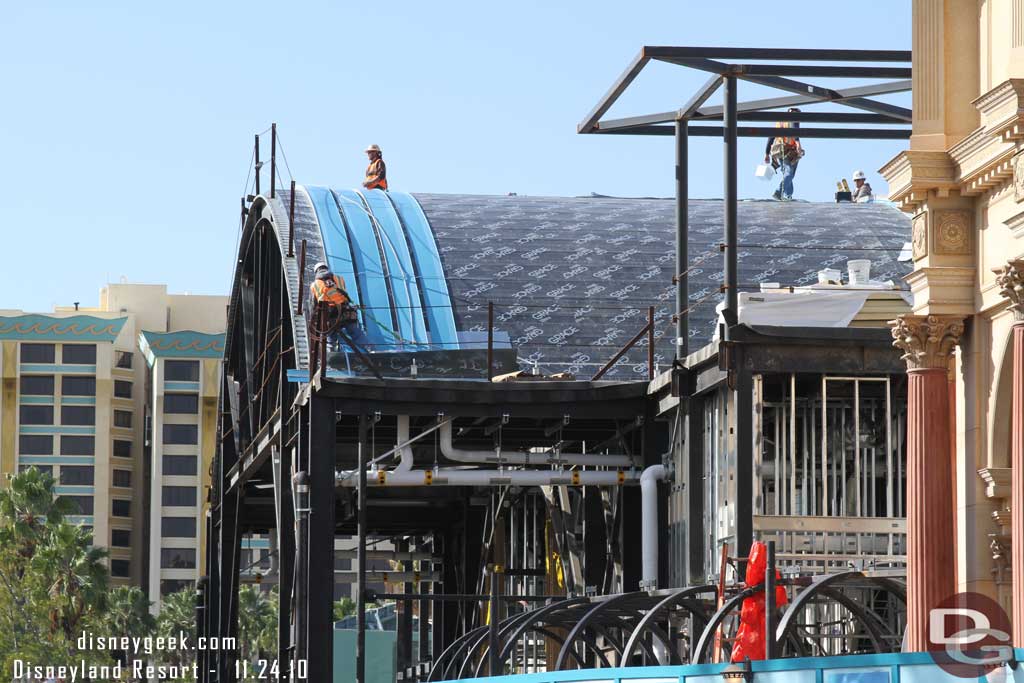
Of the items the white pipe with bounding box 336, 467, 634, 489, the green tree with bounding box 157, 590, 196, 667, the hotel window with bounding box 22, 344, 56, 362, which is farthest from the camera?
the hotel window with bounding box 22, 344, 56, 362

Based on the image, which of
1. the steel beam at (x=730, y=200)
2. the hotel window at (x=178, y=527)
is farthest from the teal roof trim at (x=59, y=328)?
the steel beam at (x=730, y=200)

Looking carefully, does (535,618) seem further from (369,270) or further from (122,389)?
(122,389)

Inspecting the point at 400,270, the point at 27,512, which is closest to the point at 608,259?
the point at 400,270

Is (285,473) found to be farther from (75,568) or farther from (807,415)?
(75,568)

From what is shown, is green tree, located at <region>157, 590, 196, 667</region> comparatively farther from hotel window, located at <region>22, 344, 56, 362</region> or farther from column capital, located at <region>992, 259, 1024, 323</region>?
column capital, located at <region>992, 259, 1024, 323</region>

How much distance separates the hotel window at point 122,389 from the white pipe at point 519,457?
111 m

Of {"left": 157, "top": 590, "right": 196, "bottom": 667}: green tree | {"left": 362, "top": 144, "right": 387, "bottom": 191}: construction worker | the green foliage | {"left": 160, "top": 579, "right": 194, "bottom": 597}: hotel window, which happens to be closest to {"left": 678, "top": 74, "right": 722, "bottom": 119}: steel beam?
{"left": 362, "top": 144, "right": 387, "bottom": 191}: construction worker

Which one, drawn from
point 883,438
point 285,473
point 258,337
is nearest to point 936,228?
point 883,438

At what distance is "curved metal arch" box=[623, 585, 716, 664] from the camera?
78.7ft

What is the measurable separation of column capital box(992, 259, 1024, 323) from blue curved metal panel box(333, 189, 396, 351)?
17.7 m

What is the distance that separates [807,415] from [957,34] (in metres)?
7.77

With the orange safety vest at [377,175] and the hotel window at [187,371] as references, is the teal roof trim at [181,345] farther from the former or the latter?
the orange safety vest at [377,175]

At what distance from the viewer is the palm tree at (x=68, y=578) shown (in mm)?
76188

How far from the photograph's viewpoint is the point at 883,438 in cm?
3003
